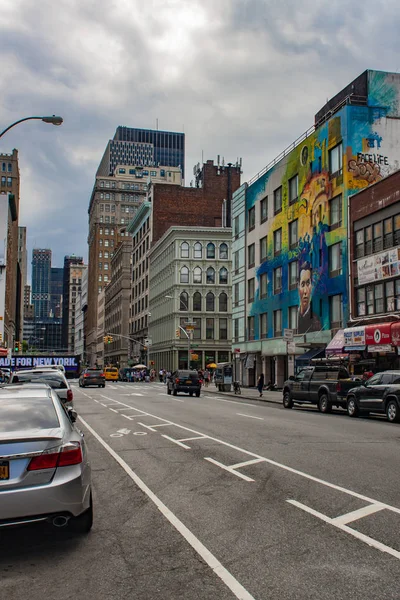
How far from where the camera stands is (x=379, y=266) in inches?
1369

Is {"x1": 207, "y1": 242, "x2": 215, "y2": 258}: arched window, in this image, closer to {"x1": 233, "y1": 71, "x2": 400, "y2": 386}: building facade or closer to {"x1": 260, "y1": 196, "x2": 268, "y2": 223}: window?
{"x1": 233, "y1": 71, "x2": 400, "y2": 386}: building facade

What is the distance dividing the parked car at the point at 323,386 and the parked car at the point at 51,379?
431 inches

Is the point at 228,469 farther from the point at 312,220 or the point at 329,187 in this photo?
the point at 312,220

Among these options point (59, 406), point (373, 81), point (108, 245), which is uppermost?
point (108, 245)

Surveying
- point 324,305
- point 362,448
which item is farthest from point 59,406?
point 324,305

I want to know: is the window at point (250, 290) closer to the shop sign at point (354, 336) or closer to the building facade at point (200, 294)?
the shop sign at point (354, 336)

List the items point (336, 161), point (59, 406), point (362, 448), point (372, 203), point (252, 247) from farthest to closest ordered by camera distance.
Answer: point (252, 247) → point (336, 161) → point (372, 203) → point (362, 448) → point (59, 406)

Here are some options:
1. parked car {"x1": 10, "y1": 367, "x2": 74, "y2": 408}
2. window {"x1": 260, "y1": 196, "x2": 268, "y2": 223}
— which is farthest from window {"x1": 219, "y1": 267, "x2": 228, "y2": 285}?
parked car {"x1": 10, "y1": 367, "x2": 74, "y2": 408}

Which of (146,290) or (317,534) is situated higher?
(146,290)

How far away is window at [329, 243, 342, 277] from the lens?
40219mm

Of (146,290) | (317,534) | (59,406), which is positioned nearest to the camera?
(317,534)

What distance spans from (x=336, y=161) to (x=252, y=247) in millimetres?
17763

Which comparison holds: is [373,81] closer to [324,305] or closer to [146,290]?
[324,305]

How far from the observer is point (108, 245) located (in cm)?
17550
